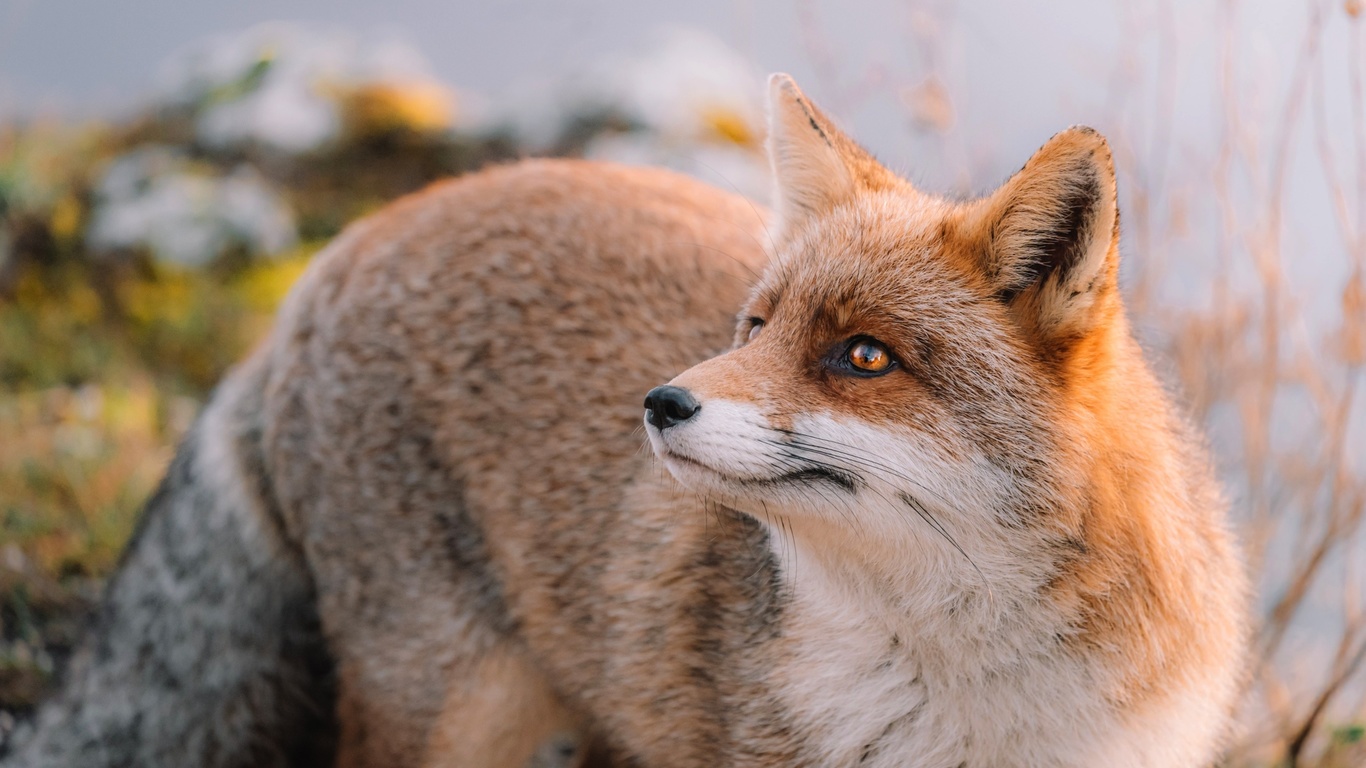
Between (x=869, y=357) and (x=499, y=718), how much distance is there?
1.82 m

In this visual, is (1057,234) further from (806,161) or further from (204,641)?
(204,641)

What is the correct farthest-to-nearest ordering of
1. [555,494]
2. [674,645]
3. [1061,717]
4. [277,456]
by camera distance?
[277,456]
[555,494]
[674,645]
[1061,717]

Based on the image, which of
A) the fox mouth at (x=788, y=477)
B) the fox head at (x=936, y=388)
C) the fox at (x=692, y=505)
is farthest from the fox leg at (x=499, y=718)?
the fox mouth at (x=788, y=477)

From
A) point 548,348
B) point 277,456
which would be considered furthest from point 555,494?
point 277,456

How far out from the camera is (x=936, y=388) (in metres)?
2.34

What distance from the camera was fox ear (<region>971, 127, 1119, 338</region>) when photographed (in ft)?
7.34

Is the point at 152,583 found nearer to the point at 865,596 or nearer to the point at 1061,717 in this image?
the point at 865,596

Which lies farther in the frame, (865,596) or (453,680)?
(453,680)

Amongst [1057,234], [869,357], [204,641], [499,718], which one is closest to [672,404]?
[869,357]

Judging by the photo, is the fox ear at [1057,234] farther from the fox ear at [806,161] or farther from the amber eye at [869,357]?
the fox ear at [806,161]

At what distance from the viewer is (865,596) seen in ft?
8.15

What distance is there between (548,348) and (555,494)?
0.44 m

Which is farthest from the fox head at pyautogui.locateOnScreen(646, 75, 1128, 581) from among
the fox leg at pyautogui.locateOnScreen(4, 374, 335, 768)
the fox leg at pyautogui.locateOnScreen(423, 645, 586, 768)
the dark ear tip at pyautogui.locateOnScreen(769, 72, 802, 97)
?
the fox leg at pyautogui.locateOnScreen(4, 374, 335, 768)

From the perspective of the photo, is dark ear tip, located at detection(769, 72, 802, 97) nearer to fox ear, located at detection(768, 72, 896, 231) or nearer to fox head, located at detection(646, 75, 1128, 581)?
fox ear, located at detection(768, 72, 896, 231)
